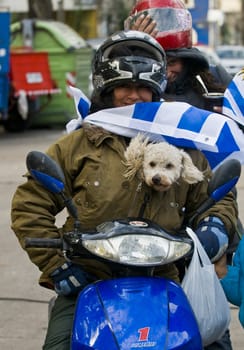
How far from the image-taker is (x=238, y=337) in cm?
553

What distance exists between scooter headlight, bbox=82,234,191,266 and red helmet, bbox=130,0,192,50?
5.57ft

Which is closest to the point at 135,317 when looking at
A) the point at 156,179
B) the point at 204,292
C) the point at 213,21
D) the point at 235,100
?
the point at 204,292

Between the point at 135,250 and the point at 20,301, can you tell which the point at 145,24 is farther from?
the point at 20,301

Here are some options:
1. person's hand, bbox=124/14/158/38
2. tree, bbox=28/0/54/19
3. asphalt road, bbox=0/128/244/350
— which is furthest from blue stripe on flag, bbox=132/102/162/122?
Result: tree, bbox=28/0/54/19

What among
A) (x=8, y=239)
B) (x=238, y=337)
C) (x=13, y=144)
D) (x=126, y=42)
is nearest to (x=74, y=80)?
(x=13, y=144)

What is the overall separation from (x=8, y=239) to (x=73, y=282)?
5.08m

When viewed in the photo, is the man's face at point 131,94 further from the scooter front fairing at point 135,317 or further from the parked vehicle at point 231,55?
the parked vehicle at point 231,55

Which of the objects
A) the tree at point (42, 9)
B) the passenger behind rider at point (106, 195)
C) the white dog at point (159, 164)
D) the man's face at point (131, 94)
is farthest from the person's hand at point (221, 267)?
the tree at point (42, 9)

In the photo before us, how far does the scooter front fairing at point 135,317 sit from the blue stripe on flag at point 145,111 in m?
0.68

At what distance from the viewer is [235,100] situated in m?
4.07

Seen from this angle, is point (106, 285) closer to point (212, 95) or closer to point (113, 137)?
point (113, 137)

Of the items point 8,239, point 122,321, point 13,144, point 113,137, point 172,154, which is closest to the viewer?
point 122,321

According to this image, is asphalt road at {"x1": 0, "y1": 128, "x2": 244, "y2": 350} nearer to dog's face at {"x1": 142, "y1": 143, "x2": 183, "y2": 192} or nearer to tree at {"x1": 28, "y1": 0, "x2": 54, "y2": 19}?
dog's face at {"x1": 142, "y1": 143, "x2": 183, "y2": 192}

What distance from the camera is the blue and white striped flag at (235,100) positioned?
4.05 metres
